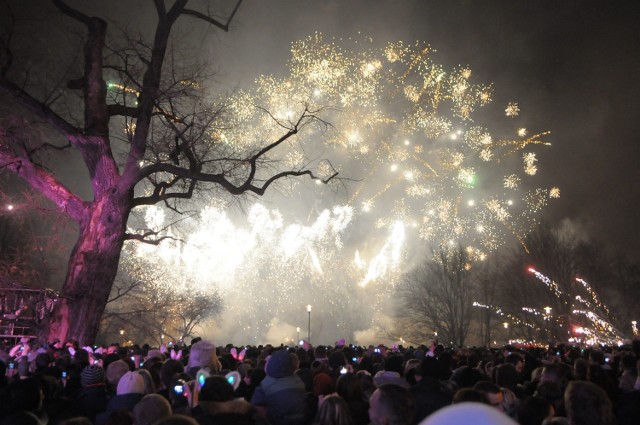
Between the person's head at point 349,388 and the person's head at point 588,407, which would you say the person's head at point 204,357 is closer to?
the person's head at point 349,388

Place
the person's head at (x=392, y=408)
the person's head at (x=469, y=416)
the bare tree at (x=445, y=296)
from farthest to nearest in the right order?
the bare tree at (x=445, y=296)
the person's head at (x=392, y=408)
the person's head at (x=469, y=416)

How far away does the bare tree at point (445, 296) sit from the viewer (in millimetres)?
44906

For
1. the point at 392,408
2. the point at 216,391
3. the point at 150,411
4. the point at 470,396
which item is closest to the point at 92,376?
the point at 150,411

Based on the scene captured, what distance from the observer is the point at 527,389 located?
23.7 feet

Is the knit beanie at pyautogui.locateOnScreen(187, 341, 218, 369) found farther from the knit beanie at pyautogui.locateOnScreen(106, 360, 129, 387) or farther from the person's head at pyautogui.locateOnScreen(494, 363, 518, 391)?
the person's head at pyautogui.locateOnScreen(494, 363, 518, 391)

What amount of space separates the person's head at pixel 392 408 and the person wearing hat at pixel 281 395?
1.67 meters

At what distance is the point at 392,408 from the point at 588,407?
1759 millimetres

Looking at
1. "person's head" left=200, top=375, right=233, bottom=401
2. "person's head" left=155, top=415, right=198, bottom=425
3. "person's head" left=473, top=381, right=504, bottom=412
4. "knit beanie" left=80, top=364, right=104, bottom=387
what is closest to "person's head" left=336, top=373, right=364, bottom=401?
"person's head" left=473, top=381, right=504, bottom=412

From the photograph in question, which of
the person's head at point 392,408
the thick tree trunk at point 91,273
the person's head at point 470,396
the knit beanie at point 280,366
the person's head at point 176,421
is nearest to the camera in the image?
the person's head at point 176,421

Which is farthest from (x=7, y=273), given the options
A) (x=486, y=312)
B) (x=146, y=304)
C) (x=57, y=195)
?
(x=486, y=312)

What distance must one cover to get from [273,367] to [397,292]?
52.8m

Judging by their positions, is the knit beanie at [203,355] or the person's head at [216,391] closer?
the person's head at [216,391]

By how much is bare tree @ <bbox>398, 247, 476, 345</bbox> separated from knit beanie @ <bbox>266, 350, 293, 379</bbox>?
40487 mm

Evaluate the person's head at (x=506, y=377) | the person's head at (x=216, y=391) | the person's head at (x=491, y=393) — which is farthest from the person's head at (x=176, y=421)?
the person's head at (x=506, y=377)
